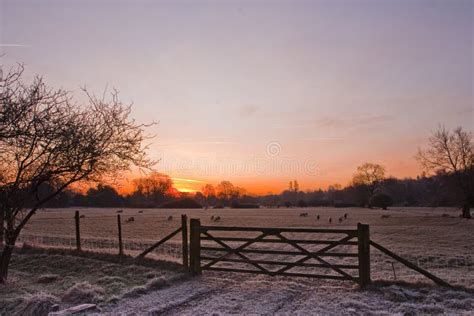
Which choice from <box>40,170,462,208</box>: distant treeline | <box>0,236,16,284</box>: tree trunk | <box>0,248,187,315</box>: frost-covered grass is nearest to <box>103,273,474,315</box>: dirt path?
<box>0,248,187,315</box>: frost-covered grass

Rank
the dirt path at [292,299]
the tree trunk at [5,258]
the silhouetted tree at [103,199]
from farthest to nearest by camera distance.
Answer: the silhouetted tree at [103,199] → the tree trunk at [5,258] → the dirt path at [292,299]

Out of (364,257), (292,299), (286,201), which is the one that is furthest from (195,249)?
(286,201)

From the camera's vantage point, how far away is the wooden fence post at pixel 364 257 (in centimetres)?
1034

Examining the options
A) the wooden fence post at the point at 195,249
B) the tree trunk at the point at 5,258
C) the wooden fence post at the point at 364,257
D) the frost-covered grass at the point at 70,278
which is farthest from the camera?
the tree trunk at the point at 5,258

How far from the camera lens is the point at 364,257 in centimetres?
1046

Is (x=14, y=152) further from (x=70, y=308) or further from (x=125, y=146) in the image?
(x=70, y=308)

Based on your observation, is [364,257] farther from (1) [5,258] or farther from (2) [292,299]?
(1) [5,258]

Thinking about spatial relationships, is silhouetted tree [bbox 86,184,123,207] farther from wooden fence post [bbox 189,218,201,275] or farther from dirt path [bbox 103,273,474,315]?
dirt path [bbox 103,273,474,315]

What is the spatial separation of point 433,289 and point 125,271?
9.50 metres

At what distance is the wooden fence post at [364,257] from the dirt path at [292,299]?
0.33 m

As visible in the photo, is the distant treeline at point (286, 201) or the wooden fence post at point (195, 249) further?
the distant treeline at point (286, 201)

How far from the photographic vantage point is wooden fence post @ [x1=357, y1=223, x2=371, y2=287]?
10344mm

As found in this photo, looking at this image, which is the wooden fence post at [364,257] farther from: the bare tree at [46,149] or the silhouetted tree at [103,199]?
the silhouetted tree at [103,199]

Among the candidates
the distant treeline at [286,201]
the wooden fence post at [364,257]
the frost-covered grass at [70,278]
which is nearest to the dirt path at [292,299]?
the wooden fence post at [364,257]
